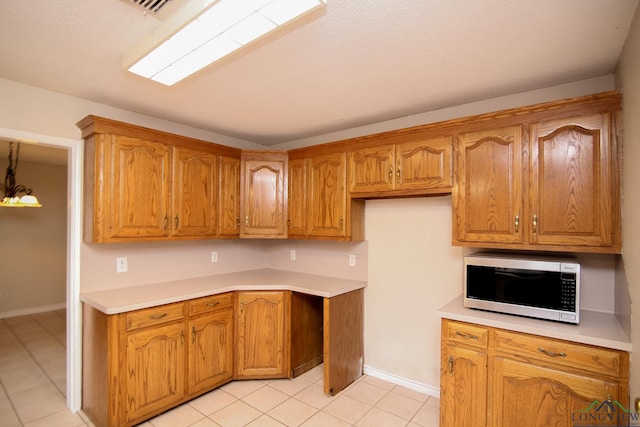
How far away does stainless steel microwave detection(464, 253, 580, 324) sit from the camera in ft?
5.73

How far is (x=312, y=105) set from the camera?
99.3 inches

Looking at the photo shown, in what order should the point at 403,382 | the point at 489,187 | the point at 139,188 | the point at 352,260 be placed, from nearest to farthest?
the point at 489,187, the point at 139,188, the point at 403,382, the point at 352,260

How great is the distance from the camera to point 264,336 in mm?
2822

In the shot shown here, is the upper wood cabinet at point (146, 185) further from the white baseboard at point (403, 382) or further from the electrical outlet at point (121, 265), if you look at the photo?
the white baseboard at point (403, 382)

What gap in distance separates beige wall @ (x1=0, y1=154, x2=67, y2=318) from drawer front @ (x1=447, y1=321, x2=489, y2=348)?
19.6 feet

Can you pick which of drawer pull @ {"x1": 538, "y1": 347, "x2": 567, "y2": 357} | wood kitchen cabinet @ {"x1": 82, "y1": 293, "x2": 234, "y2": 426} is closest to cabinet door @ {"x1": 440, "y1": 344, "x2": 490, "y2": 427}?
drawer pull @ {"x1": 538, "y1": 347, "x2": 567, "y2": 357}

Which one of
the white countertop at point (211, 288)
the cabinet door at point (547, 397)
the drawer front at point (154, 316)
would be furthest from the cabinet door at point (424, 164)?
the drawer front at point (154, 316)

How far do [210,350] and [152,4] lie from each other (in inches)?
94.9

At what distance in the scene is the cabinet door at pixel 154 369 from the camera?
214cm

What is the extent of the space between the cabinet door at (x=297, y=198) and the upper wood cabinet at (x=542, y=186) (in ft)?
4.68

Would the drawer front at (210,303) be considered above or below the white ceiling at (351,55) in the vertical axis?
below

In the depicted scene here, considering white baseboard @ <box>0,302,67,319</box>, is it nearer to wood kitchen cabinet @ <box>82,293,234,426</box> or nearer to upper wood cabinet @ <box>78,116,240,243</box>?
wood kitchen cabinet @ <box>82,293,234,426</box>

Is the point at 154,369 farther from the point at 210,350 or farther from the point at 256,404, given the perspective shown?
the point at 256,404

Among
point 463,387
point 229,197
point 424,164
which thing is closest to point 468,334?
point 463,387
